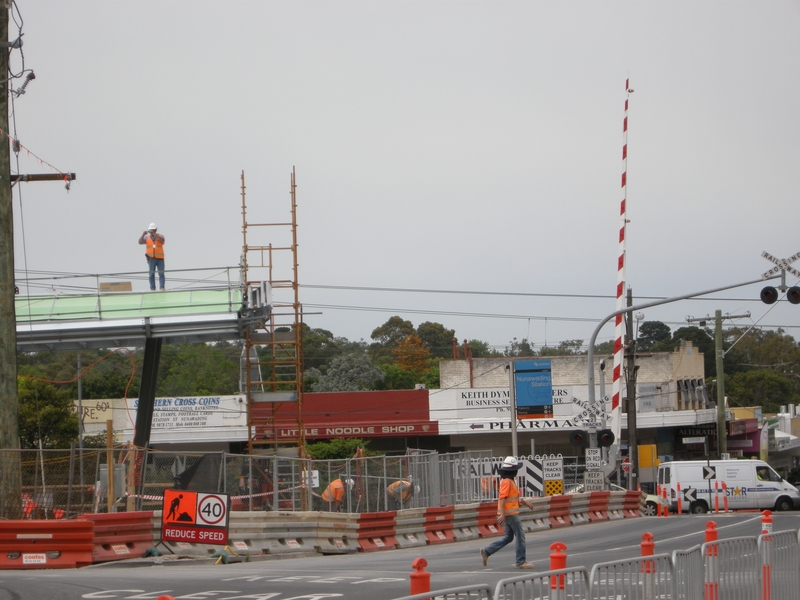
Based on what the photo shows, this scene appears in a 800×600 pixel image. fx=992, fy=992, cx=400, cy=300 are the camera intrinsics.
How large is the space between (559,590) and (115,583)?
26.6ft

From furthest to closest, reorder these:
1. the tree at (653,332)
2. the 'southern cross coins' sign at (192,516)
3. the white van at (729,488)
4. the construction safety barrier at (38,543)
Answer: the tree at (653,332) → the white van at (729,488) → the 'southern cross coins' sign at (192,516) → the construction safety barrier at (38,543)

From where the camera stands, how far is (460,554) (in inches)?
737

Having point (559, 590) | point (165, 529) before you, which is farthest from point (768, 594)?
point (165, 529)

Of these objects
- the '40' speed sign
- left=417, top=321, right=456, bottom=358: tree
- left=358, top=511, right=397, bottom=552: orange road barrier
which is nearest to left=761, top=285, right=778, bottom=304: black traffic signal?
left=358, top=511, right=397, bottom=552: orange road barrier

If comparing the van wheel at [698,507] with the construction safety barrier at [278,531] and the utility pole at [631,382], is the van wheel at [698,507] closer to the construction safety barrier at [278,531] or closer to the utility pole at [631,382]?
the utility pole at [631,382]

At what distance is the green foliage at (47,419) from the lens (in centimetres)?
4553

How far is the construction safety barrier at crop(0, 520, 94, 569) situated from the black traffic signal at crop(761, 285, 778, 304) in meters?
15.9

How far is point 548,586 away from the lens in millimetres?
7027

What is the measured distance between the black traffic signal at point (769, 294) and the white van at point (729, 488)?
1590cm

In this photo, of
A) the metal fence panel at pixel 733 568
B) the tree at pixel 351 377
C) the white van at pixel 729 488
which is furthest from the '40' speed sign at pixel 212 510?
the tree at pixel 351 377

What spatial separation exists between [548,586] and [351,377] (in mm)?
81733

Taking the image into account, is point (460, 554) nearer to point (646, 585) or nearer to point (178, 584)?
point (178, 584)

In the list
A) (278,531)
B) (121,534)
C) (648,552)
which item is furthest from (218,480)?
(648,552)

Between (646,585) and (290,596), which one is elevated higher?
(646,585)
